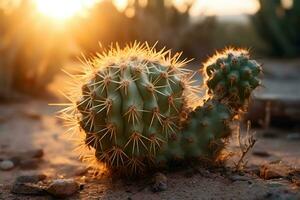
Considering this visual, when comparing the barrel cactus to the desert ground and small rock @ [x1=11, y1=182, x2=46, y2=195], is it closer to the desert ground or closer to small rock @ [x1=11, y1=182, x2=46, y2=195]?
the desert ground

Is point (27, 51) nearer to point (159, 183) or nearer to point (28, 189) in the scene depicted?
point (28, 189)

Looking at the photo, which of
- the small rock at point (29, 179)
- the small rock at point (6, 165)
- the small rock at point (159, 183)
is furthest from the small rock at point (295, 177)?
the small rock at point (6, 165)

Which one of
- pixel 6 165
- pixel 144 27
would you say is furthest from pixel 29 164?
pixel 144 27

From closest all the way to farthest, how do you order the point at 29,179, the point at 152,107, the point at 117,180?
the point at 152,107, the point at 117,180, the point at 29,179

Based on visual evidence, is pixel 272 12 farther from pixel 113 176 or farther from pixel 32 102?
pixel 113 176

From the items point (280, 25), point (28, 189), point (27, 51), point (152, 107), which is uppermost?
point (280, 25)

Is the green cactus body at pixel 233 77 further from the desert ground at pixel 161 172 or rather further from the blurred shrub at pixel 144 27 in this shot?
the blurred shrub at pixel 144 27
